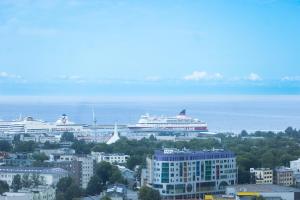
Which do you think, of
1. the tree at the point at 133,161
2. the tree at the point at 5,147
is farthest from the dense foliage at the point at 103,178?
the tree at the point at 5,147

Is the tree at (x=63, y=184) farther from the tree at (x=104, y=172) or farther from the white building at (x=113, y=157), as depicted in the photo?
the white building at (x=113, y=157)

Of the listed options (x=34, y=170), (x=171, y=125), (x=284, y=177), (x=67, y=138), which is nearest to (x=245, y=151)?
(x=284, y=177)

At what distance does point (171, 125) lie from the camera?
16.4 m

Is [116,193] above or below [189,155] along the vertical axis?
below

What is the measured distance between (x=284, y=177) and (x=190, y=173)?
1.09 metres

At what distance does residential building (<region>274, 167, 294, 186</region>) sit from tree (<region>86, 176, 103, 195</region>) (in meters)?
1.67

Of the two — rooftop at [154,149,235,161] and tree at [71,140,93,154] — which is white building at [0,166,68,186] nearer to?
rooftop at [154,149,235,161]

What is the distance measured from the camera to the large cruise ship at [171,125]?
1616cm

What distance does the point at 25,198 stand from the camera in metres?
6.04

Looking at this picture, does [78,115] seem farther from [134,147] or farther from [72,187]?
[72,187]

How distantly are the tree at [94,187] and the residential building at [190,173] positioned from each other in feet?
1.41

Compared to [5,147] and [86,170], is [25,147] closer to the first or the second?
[5,147]

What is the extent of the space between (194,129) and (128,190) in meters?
9.14

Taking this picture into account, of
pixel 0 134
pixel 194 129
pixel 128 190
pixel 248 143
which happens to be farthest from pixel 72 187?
pixel 194 129
